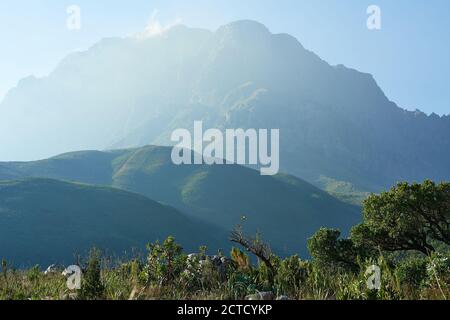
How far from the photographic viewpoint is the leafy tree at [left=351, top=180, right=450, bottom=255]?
39219 mm

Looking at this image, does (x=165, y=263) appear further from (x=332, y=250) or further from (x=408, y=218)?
(x=332, y=250)

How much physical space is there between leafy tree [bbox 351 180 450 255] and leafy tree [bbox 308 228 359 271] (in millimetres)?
1449

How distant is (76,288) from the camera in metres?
10.2

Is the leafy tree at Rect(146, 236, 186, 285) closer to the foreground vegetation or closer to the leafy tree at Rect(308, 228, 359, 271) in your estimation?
the foreground vegetation

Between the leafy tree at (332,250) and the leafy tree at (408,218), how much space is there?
57.0 inches

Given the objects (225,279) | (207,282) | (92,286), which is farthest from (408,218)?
(92,286)

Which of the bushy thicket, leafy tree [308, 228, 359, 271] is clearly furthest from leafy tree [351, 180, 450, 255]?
the bushy thicket

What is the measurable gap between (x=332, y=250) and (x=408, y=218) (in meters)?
7.26

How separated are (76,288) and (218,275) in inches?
189

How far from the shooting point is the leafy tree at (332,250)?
42281 millimetres

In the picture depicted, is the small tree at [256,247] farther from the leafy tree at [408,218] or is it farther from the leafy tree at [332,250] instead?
the leafy tree at [332,250]

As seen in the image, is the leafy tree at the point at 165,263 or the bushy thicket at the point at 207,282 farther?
the leafy tree at the point at 165,263

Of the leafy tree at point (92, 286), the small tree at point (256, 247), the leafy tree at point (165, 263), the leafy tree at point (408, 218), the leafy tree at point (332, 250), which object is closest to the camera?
the leafy tree at point (92, 286)

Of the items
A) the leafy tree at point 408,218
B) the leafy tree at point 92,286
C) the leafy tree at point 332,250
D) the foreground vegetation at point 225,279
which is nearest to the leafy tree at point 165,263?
the foreground vegetation at point 225,279
